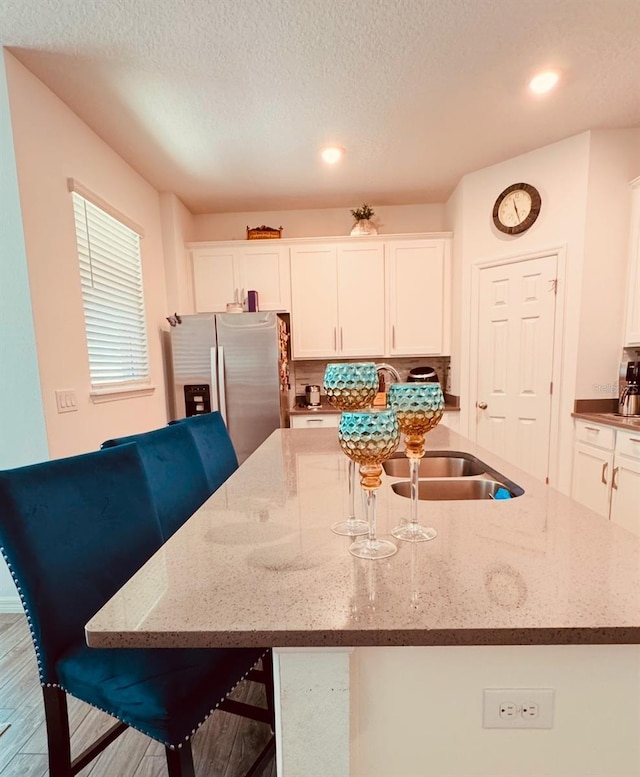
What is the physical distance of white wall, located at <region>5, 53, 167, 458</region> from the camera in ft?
5.98

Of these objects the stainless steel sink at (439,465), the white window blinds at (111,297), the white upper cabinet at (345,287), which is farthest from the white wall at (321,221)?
the stainless steel sink at (439,465)

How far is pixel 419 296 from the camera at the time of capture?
3535 mm

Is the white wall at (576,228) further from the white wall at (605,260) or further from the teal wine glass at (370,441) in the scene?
the teal wine glass at (370,441)

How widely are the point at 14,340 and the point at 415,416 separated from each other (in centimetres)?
199

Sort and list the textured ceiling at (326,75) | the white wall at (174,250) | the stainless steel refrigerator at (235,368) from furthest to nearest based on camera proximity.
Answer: the white wall at (174,250)
the stainless steel refrigerator at (235,368)
the textured ceiling at (326,75)

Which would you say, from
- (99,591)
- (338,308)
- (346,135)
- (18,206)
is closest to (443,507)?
(99,591)

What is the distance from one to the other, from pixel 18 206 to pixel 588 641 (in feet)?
8.15

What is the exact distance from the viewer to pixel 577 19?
1679 mm

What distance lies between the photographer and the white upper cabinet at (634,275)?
8.17ft

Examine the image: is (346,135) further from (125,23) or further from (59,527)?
(59,527)

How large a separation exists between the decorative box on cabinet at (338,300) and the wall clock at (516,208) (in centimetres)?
100

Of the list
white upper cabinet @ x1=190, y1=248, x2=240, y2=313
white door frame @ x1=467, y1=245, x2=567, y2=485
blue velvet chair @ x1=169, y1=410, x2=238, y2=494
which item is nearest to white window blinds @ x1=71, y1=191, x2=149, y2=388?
white upper cabinet @ x1=190, y1=248, x2=240, y2=313

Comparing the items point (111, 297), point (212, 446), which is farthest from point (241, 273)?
point (212, 446)

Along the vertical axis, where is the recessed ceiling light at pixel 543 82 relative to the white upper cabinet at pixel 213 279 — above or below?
above
